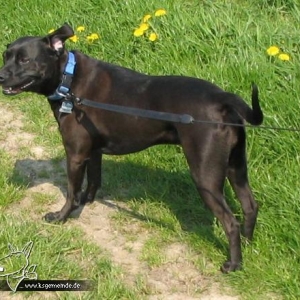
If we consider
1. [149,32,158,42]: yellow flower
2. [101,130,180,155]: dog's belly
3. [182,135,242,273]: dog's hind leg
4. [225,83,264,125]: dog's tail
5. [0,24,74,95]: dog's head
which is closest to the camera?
[225,83,264,125]: dog's tail

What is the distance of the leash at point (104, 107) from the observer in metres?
3.81

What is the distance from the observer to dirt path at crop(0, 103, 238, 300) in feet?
13.0

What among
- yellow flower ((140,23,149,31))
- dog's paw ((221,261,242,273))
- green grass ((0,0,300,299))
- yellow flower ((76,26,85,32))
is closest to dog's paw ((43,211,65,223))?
green grass ((0,0,300,299))

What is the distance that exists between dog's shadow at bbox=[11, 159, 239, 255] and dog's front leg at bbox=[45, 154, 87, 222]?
0.16m

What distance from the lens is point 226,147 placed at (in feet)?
12.8

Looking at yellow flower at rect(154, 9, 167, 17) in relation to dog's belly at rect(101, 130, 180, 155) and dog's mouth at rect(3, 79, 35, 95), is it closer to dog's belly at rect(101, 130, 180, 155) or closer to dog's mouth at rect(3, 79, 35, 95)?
dog's belly at rect(101, 130, 180, 155)

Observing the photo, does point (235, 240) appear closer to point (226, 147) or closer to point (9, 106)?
point (226, 147)

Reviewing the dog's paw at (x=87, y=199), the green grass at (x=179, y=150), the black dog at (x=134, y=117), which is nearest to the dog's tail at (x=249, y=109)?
the black dog at (x=134, y=117)

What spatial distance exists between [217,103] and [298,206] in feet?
3.09

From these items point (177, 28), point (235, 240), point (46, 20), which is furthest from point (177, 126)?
point (46, 20)

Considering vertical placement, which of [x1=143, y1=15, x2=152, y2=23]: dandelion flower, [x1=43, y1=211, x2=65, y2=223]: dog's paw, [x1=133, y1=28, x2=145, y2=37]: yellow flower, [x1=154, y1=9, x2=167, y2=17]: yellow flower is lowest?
[x1=43, y1=211, x2=65, y2=223]: dog's paw

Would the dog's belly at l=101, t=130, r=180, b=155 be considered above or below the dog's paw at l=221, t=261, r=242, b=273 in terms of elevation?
above

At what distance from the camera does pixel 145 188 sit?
5.06 metres

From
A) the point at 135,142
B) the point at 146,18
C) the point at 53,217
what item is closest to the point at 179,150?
the point at 135,142
